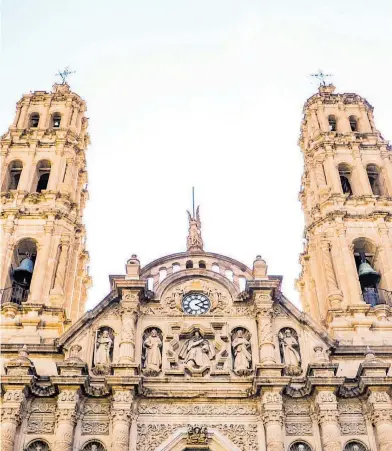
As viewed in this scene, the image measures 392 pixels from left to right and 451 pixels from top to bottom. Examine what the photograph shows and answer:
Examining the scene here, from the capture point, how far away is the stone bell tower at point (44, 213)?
70.3 feet

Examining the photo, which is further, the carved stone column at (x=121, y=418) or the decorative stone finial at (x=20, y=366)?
the decorative stone finial at (x=20, y=366)

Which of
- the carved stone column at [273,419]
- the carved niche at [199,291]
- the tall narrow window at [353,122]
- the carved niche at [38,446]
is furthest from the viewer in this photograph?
the tall narrow window at [353,122]

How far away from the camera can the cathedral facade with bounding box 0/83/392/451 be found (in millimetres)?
17172

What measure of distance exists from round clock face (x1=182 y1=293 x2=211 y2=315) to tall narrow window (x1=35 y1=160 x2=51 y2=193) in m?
9.15

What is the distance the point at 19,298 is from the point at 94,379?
5.60 metres

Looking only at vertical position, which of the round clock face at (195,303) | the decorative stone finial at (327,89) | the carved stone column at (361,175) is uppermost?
the decorative stone finial at (327,89)

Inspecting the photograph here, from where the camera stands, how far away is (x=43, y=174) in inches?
1066

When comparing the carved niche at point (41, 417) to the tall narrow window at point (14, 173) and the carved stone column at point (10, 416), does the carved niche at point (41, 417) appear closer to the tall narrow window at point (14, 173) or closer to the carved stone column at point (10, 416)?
the carved stone column at point (10, 416)

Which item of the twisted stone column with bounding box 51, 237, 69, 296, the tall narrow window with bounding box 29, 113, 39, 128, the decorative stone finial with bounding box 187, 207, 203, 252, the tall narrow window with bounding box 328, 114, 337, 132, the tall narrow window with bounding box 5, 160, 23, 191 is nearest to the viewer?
the twisted stone column with bounding box 51, 237, 69, 296

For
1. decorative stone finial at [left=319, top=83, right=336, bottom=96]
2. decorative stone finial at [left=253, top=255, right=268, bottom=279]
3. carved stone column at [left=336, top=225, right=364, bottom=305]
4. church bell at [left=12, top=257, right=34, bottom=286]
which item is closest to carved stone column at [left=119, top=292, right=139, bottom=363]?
decorative stone finial at [left=253, top=255, right=268, bottom=279]

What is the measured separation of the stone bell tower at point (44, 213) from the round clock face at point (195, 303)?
3973 mm

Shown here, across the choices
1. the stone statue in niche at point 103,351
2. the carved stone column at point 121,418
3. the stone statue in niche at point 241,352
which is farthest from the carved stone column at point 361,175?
the carved stone column at point 121,418

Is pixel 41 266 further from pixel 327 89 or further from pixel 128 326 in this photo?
pixel 327 89

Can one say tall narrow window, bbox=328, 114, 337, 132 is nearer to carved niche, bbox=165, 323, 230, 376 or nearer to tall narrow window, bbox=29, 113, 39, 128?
tall narrow window, bbox=29, 113, 39, 128
